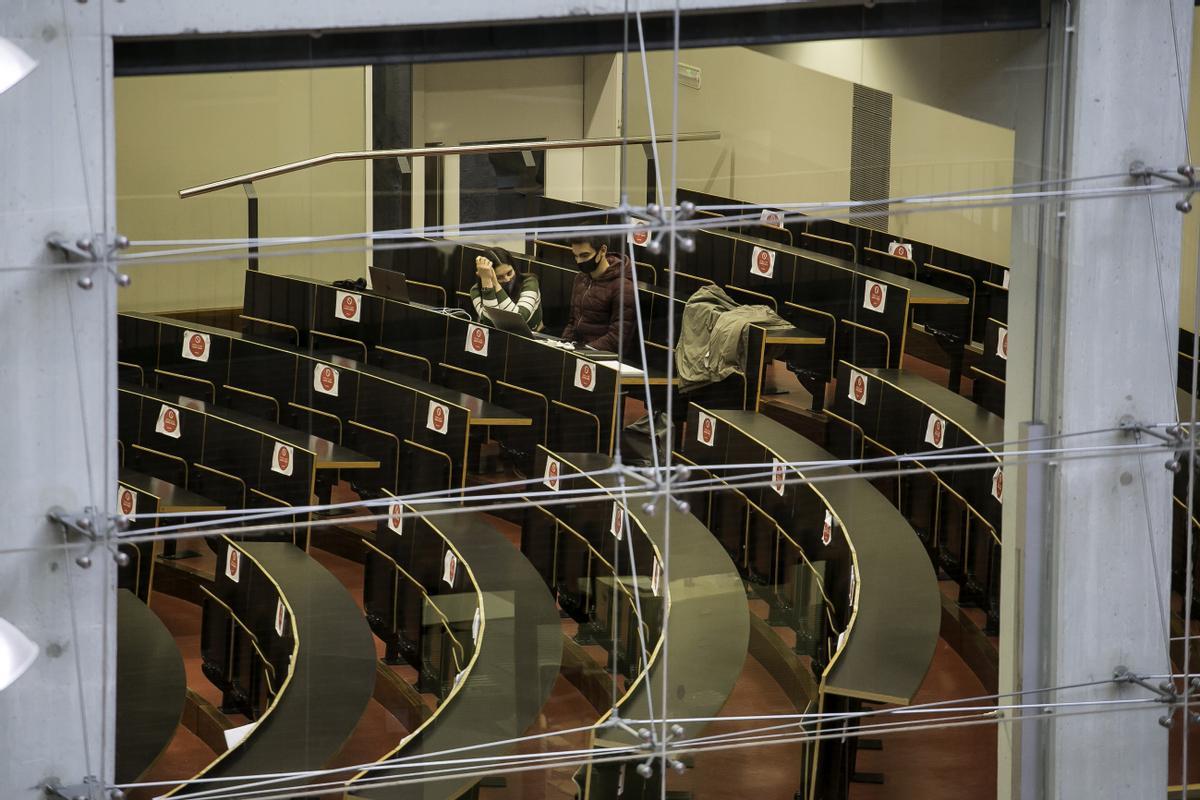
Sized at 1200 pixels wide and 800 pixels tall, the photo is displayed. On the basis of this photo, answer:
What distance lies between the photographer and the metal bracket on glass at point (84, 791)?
205 cm

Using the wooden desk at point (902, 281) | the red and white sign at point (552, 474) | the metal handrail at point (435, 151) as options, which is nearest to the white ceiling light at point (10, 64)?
the metal handrail at point (435, 151)

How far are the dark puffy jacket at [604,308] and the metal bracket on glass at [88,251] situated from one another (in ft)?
2.13

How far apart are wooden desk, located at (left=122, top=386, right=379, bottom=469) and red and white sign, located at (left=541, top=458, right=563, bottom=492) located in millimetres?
255

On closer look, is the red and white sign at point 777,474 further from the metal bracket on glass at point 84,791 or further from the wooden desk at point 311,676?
the metal bracket on glass at point 84,791

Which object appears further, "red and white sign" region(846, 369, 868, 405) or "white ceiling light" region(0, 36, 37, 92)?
"red and white sign" region(846, 369, 868, 405)

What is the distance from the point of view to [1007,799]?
247cm

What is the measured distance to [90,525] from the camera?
2.02 m

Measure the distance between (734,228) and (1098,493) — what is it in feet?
2.30

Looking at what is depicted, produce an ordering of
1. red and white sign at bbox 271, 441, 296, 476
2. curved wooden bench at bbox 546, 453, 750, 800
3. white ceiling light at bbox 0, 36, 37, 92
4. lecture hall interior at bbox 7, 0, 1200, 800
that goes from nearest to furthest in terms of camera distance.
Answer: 1. white ceiling light at bbox 0, 36, 37, 92
2. lecture hall interior at bbox 7, 0, 1200, 800
3. red and white sign at bbox 271, 441, 296, 476
4. curved wooden bench at bbox 546, 453, 750, 800

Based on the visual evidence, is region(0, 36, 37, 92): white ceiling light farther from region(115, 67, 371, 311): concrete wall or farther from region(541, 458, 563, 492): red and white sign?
region(541, 458, 563, 492): red and white sign

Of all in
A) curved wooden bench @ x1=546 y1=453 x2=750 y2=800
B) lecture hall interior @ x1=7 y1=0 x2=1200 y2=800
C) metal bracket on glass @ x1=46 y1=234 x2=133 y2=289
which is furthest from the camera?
curved wooden bench @ x1=546 y1=453 x2=750 y2=800

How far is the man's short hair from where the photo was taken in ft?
7.27

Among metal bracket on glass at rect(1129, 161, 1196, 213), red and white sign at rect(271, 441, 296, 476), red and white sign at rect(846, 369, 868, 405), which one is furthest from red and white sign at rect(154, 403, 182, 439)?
metal bracket on glass at rect(1129, 161, 1196, 213)

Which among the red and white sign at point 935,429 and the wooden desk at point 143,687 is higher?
the red and white sign at point 935,429
